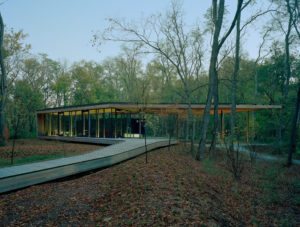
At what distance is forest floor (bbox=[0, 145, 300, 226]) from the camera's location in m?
3.62

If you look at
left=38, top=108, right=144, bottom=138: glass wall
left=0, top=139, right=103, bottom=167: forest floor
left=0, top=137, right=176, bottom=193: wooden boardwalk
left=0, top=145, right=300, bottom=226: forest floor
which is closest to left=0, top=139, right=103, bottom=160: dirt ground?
left=0, top=139, right=103, bottom=167: forest floor

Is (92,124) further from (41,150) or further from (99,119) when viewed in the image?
(41,150)

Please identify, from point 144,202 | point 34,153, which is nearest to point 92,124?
point 34,153

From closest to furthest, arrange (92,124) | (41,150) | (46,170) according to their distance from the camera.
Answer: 1. (46,170)
2. (41,150)
3. (92,124)

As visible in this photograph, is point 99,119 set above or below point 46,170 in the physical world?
above

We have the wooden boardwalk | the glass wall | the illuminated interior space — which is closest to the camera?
the wooden boardwalk

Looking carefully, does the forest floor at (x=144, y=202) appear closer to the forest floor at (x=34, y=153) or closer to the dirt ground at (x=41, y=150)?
the forest floor at (x=34, y=153)

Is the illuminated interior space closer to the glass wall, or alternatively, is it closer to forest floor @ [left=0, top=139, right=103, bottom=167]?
the glass wall

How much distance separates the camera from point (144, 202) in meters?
4.15

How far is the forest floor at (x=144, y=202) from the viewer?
3.62m

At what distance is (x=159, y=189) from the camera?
4.85 meters

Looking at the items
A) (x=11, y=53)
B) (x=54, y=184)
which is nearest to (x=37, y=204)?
(x=54, y=184)

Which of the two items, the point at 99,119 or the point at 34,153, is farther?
the point at 99,119

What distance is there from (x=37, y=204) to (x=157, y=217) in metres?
2.67
